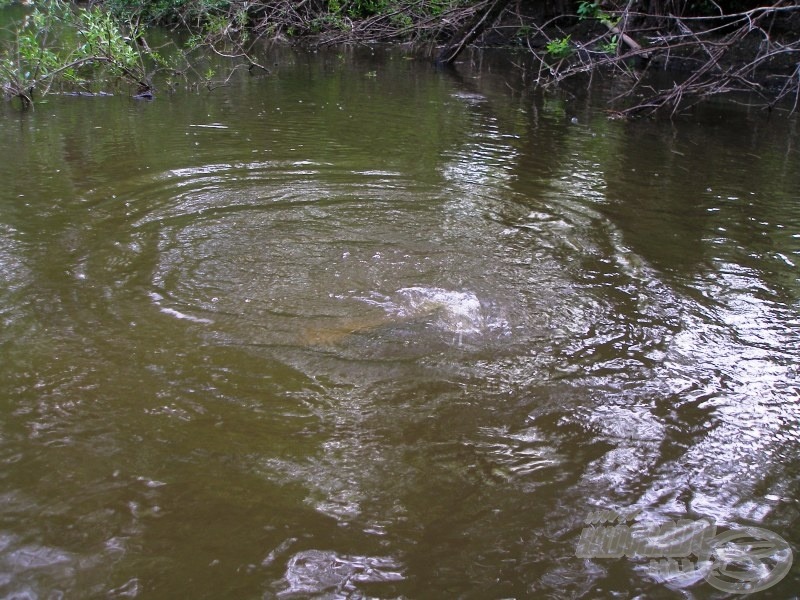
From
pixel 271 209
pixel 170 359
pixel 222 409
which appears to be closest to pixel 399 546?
pixel 222 409

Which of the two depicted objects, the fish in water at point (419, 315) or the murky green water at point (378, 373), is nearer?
the murky green water at point (378, 373)

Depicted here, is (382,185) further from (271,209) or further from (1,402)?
(1,402)

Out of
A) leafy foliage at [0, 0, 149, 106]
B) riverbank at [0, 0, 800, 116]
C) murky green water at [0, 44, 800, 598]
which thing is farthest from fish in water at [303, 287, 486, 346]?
leafy foliage at [0, 0, 149, 106]

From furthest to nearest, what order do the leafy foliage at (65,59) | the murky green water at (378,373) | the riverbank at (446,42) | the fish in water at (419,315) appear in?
1. the riverbank at (446,42)
2. the leafy foliage at (65,59)
3. the fish in water at (419,315)
4. the murky green water at (378,373)

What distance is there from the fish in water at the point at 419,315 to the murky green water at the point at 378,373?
2 cm

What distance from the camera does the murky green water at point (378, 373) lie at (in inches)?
87.9

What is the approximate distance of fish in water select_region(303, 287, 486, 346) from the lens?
11.8ft

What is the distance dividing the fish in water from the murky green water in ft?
0.07

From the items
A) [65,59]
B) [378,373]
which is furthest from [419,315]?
[65,59]

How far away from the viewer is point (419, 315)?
3.83 metres

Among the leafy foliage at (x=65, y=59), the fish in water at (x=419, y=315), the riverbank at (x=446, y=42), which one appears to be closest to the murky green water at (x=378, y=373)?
the fish in water at (x=419, y=315)

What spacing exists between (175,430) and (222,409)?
23cm

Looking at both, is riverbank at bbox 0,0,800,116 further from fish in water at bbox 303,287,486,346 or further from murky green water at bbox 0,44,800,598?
fish in water at bbox 303,287,486,346

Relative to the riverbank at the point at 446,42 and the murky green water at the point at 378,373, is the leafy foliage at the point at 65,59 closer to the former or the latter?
the riverbank at the point at 446,42
